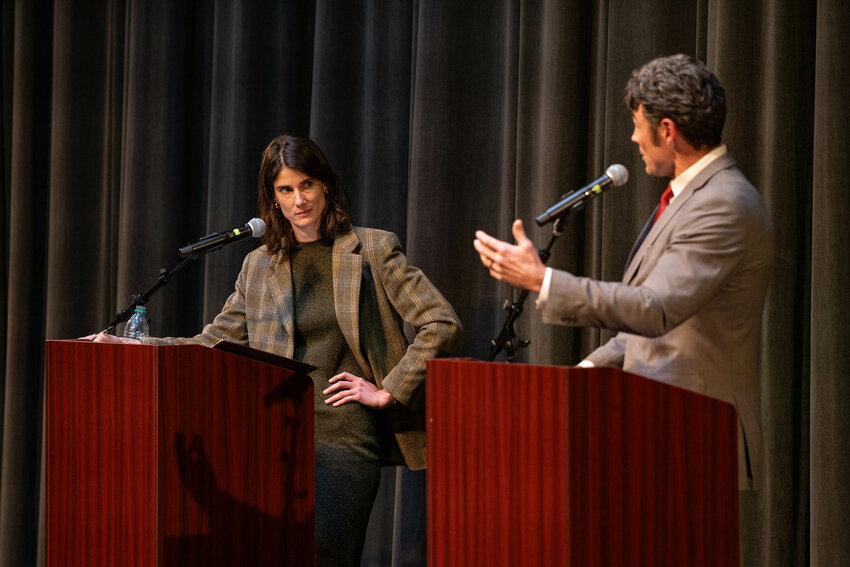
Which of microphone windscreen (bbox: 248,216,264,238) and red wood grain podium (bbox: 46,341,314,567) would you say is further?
microphone windscreen (bbox: 248,216,264,238)

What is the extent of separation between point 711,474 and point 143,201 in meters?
2.96

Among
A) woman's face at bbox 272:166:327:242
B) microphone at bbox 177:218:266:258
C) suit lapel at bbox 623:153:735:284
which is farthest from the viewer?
woman's face at bbox 272:166:327:242

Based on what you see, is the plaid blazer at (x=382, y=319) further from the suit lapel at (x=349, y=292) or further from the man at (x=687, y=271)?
the man at (x=687, y=271)

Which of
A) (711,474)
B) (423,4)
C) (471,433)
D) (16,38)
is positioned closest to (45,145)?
(16,38)

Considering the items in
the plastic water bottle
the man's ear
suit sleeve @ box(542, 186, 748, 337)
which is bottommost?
the plastic water bottle

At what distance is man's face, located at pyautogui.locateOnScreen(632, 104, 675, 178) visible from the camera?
2.10 metres

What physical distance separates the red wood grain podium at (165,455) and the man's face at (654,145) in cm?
111

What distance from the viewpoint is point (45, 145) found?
4543 mm

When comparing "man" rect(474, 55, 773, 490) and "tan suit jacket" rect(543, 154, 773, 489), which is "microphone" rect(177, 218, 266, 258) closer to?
"man" rect(474, 55, 773, 490)

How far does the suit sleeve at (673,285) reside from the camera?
1.85 metres

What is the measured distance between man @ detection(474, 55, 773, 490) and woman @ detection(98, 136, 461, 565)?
2.95ft

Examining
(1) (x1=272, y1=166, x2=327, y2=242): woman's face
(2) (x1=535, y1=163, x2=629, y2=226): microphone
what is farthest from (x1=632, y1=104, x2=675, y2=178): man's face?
(1) (x1=272, y1=166, x2=327, y2=242): woman's face

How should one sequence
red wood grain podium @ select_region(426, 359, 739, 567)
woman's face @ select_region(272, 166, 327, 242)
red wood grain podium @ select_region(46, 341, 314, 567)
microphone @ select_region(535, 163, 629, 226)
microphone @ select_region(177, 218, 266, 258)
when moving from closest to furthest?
red wood grain podium @ select_region(426, 359, 739, 567)
microphone @ select_region(535, 163, 629, 226)
red wood grain podium @ select_region(46, 341, 314, 567)
microphone @ select_region(177, 218, 266, 258)
woman's face @ select_region(272, 166, 327, 242)

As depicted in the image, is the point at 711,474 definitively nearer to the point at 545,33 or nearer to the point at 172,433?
the point at 172,433
